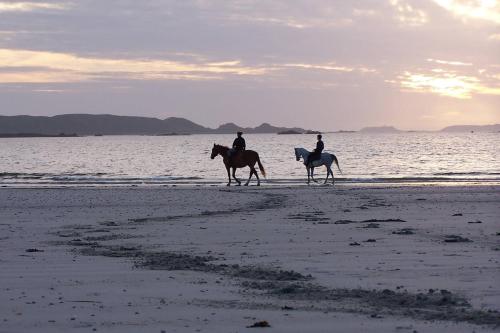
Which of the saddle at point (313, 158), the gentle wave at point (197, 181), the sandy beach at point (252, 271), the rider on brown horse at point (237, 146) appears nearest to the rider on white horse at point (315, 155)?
the saddle at point (313, 158)

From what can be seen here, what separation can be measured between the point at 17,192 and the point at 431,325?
21.4 meters

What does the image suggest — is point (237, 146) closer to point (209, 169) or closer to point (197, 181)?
point (197, 181)

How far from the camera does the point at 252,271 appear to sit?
27.6ft

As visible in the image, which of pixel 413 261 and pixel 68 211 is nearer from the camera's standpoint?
pixel 413 261

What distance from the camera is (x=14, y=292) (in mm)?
7211

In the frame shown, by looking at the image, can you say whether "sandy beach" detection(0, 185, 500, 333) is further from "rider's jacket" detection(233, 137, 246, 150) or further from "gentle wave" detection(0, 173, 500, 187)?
"gentle wave" detection(0, 173, 500, 187)

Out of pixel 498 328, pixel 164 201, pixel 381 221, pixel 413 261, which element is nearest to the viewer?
pixel 498 328

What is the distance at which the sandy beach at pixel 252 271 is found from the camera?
6.08 m

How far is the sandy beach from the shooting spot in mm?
6078

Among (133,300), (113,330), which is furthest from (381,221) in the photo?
(113,330)

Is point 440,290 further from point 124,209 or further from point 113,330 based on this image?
point 124,209

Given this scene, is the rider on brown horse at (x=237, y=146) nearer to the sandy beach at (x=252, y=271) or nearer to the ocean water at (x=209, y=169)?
the ocean water at (x=209, y=169)

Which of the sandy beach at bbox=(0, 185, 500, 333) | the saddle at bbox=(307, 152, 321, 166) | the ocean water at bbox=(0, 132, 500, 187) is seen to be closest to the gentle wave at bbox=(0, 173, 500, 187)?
the ocean water at bbox=(0, 132, 500, 187)

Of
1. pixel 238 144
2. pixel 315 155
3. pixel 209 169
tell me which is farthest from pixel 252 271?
pixel 209 169
